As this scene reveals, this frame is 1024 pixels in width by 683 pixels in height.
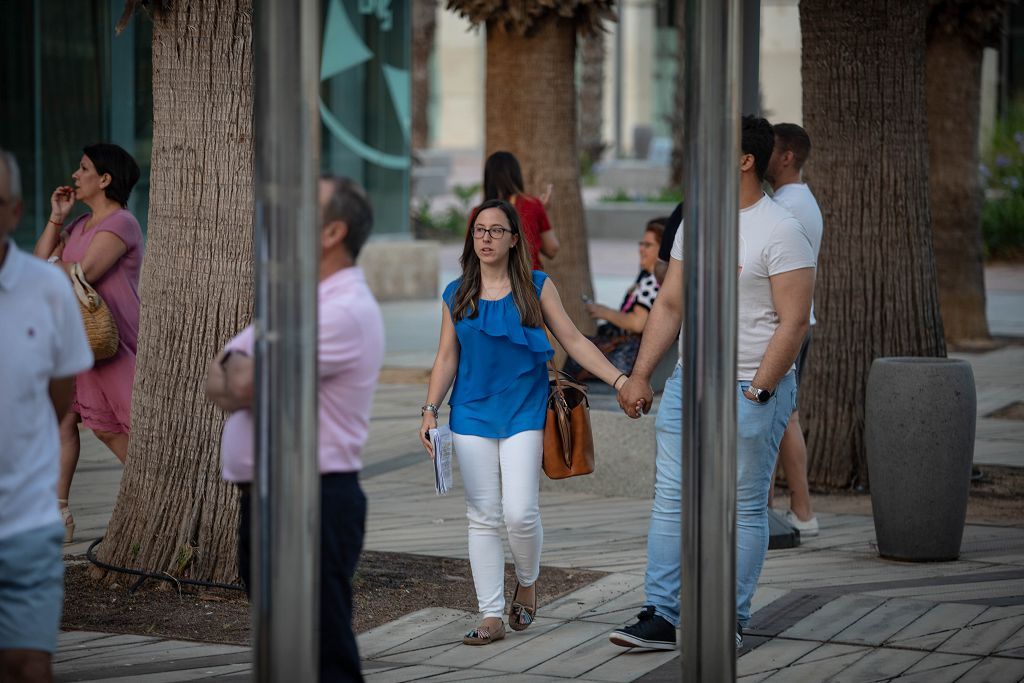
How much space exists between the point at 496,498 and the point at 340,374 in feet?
6.78

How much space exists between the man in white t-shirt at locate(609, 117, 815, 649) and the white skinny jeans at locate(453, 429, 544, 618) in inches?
16.8

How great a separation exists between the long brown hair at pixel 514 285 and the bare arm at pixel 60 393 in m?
2.09

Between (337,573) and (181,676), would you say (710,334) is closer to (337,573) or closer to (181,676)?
(337,573)

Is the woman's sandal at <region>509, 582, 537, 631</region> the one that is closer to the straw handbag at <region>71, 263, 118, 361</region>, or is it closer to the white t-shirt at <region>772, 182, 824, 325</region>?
the white t-shirt at <region>772, 182, 824, 325</region>

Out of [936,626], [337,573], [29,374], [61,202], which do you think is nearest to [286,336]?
[29,374]

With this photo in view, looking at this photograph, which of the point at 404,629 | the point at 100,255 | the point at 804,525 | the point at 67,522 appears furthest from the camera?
the point at 804,525

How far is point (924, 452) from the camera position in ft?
23.4

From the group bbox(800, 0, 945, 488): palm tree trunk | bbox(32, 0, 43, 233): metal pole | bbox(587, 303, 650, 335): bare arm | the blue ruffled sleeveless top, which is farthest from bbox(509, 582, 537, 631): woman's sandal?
bbox(32, 0, 43, 233): metal pole

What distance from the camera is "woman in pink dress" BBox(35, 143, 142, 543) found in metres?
7.07

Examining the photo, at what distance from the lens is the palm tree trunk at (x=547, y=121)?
1253 centimetres

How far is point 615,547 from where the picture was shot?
24.3ft

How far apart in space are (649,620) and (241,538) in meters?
1.98

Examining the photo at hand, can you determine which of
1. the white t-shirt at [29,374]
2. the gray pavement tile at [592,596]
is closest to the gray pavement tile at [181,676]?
the gray pavement tile at [592,596]

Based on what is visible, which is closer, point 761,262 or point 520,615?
point 761,262
